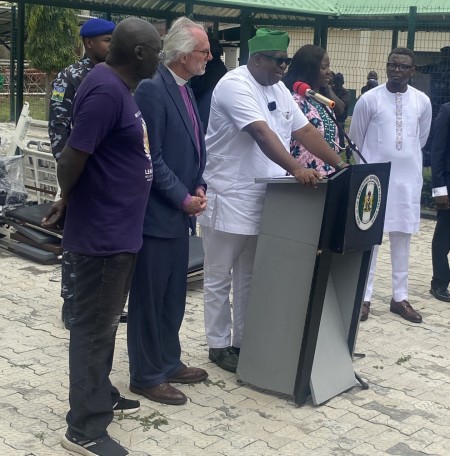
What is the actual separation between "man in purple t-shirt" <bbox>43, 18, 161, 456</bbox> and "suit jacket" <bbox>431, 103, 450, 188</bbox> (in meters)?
3.38

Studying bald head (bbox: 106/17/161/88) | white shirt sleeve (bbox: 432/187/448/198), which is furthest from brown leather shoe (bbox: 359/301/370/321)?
bald head (bbox: 106/17/161/88)

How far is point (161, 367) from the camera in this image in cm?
446

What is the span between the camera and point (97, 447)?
12.4ft

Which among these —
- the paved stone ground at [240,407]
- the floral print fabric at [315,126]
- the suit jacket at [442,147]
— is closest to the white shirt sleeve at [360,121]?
the floral print fabric at [315,126]

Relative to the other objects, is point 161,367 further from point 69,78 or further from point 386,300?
point 386,300

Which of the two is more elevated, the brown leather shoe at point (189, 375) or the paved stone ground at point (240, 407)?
the brown leather shoe at point (189, 375)

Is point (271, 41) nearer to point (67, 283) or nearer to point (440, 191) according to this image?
point (67, 283)

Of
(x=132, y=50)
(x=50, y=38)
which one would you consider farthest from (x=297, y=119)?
(x=50, y=38)

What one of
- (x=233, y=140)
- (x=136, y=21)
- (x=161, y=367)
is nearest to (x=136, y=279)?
(x=161, y=367)

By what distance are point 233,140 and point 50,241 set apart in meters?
3.12

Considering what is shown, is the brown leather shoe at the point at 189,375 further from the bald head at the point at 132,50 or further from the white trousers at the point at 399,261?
the white trousers at the point at 399,261

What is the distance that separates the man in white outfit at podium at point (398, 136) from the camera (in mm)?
5949

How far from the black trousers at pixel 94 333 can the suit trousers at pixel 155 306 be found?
0.46 m

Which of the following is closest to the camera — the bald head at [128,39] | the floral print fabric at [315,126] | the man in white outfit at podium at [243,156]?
the bald head at [128,39]
